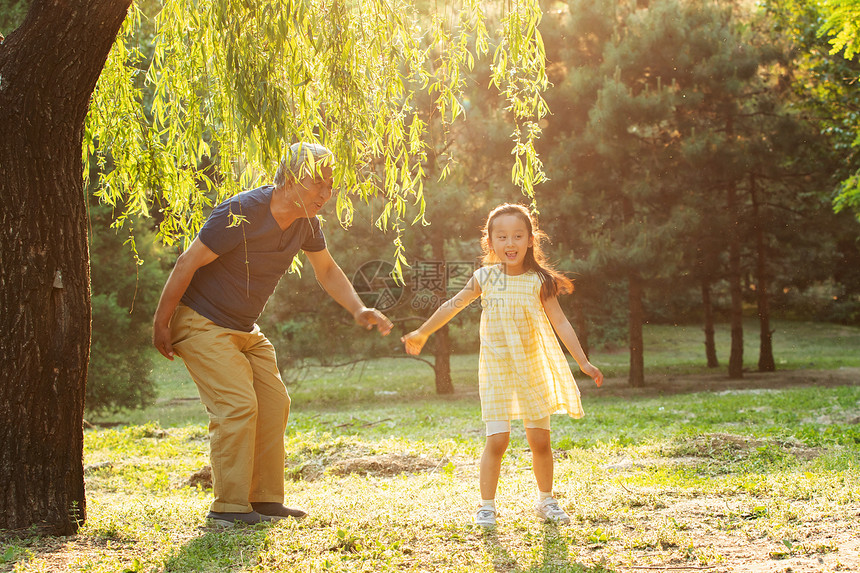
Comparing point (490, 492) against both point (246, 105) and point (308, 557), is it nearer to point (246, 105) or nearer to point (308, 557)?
point (308, 557)

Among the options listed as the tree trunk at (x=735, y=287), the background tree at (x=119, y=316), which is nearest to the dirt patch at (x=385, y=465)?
the background tree at (x=119, y=316)

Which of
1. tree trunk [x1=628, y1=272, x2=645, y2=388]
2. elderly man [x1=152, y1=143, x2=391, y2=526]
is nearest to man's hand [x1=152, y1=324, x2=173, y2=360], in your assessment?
elderly man [x1=152, y1=143, x2=391, y2=526]

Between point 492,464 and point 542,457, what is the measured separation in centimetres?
28

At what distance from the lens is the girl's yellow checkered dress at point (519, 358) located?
402 centimetres

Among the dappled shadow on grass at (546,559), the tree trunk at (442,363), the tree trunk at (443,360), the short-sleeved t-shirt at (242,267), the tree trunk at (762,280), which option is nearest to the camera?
the dappled shadow on grass at (546,559)

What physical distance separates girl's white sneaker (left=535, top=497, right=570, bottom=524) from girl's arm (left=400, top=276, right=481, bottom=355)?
1.02 meters

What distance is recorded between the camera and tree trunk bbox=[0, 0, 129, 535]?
353cm

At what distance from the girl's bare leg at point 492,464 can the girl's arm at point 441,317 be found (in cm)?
61

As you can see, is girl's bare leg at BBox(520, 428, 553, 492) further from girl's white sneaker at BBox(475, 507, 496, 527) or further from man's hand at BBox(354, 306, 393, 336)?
man's hand at BBox(354, 306, 393, 336)

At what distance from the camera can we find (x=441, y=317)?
4.15 m

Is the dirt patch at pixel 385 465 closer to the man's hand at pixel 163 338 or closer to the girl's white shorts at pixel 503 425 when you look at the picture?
the girl's white shorts at pixel 503 425

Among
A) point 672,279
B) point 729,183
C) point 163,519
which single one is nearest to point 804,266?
point 729,183

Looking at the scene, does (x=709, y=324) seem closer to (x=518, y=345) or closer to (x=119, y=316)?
(x=119, y=316)

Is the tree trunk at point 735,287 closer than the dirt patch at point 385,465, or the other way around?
the dirt patch at point 385,465
